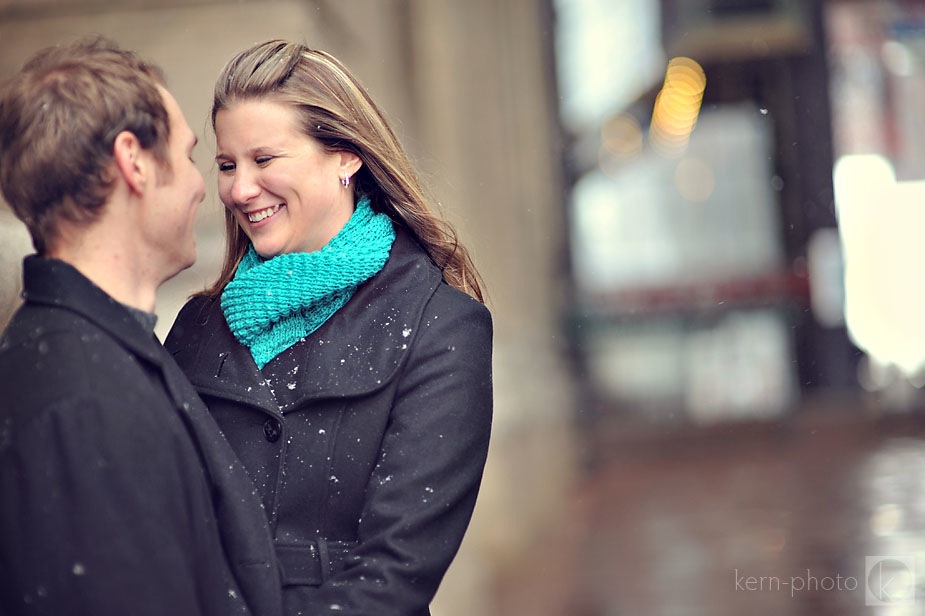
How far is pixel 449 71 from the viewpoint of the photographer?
677 centimetres

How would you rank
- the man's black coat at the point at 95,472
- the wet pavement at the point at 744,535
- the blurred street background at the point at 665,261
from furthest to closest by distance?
the wet pavement at the point at 744,535 < the blurred street background at the point at 665,261 < the man's black coat at the point at 95,472

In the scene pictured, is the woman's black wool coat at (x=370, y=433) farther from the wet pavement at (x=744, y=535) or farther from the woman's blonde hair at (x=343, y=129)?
the wet pavement at (x=744, y=535)

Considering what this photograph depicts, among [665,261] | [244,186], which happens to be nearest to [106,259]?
[244,186]

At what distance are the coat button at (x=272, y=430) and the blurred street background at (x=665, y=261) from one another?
861 millimetres

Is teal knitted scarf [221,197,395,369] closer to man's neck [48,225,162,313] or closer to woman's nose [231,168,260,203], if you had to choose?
woman's nose [231,168,260,203]

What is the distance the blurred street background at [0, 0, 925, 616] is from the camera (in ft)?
19.2

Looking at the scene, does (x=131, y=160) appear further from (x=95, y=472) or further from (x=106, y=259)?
(x=95, y=472)

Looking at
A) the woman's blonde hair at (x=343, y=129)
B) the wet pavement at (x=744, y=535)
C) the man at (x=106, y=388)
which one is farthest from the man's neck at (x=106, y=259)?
the wet pavement at (x=744, y=535)

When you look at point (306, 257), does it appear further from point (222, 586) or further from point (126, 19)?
point (126, 19)

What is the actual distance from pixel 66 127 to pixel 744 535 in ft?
22.7

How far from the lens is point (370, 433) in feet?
6.74

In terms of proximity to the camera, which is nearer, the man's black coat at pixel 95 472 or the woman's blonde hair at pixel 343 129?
the man's black coat at pixel 95 472

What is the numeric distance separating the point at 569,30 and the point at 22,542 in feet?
45.3

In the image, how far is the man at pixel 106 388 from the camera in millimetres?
1675
